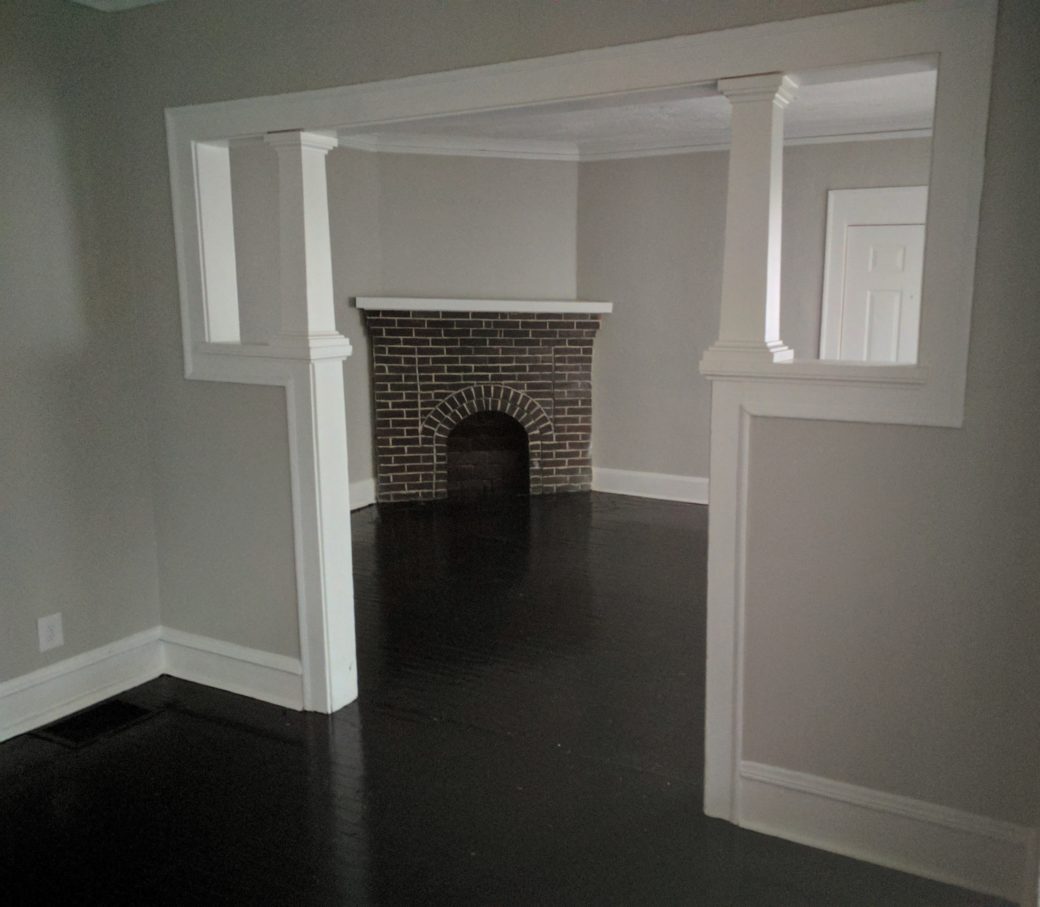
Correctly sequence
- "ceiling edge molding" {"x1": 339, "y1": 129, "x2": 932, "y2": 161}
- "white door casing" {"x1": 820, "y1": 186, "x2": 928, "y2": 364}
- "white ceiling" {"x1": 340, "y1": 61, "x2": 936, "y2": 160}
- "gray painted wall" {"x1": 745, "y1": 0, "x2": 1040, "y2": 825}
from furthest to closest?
1. "ceiling edge molding" {"x1": 339, "y1": 129, "x2": 932, "y2": 161}
2. "white door casing" {"x1": 820, "y1": 186, "x2": 928, "y2": 364}
3. "white ceiling" {"x1": 340, "y1": 61, "x2": 936, "y2": 160}
4. "gray painted wall" {"x1": 745, "y1": 0, "x2": 1040, "y2": 825}

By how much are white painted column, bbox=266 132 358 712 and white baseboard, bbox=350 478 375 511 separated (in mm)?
2767

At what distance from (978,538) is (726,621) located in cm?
68

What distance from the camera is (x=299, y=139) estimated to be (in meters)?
2.97

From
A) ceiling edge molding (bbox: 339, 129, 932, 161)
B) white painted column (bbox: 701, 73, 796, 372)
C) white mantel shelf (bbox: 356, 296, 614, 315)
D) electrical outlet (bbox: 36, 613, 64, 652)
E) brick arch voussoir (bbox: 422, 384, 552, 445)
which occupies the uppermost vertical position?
ceiling edge molding (bbox: 339, 129, 932, 161)

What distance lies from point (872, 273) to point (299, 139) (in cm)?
382

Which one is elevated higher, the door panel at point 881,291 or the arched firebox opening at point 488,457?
the door panel at point 881,291

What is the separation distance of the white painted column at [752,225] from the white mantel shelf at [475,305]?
377 centimetres

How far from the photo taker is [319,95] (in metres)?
2.90

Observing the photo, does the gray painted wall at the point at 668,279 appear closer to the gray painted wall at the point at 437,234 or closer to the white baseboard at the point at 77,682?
the gray painted wall at the point at 437,234

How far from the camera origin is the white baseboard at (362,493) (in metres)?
6.09

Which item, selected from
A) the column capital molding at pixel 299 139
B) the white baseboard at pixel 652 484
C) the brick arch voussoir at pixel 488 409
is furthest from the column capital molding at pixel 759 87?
the brick arch voussoir at pixel 488 409

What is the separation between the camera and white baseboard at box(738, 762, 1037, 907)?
228 cm

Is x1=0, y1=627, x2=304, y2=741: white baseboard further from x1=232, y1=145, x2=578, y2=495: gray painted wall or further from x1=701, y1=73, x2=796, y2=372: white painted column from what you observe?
x1=232, y1=145, x2=578, y2=495: gray painted wall

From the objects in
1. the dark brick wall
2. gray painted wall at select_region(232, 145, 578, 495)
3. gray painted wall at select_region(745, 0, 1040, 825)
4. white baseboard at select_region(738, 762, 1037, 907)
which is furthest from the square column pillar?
the dark brick wall
